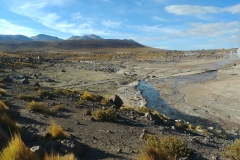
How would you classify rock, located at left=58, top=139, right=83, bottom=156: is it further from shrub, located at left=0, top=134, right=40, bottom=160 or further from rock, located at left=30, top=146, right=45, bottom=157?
shrub, located at left=0, top=134, right=40, bottom=160

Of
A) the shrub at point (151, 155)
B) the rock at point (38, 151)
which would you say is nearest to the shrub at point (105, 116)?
the shrub at point (151, 155)

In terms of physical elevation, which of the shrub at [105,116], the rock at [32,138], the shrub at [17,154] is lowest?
the shrub at [105,116]

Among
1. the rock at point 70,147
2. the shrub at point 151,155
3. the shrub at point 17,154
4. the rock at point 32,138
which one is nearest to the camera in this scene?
the shrub at point 17,154

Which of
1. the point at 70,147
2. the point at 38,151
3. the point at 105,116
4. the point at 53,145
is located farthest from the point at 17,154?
the point at 105,116

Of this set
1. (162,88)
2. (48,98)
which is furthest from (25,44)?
(48,98)

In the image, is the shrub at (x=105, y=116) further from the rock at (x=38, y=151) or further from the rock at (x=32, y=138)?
the rock at (x=38, y=151)

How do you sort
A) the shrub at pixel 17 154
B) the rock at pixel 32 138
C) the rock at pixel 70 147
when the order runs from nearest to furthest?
the shrub at pixel 17 154, the rock at pixel 70 147, the rock at pixel 32 138

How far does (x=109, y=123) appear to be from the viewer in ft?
38.9

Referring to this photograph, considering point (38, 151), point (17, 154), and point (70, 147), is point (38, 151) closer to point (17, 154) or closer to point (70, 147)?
point (17, 154)

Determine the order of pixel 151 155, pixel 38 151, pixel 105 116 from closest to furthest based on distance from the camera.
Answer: pixel 38 151
pixel 151 155
pixel 105 116

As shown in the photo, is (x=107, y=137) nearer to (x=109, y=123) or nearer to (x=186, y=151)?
(x=109, y=123)

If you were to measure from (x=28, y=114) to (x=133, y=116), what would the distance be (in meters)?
5.83

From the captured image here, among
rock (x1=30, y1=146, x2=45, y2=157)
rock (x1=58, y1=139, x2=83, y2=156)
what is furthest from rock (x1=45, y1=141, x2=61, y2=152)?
rock (x1=30, y1=146, x2=45, y2=157)

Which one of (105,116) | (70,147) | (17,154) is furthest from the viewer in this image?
(105,116)
